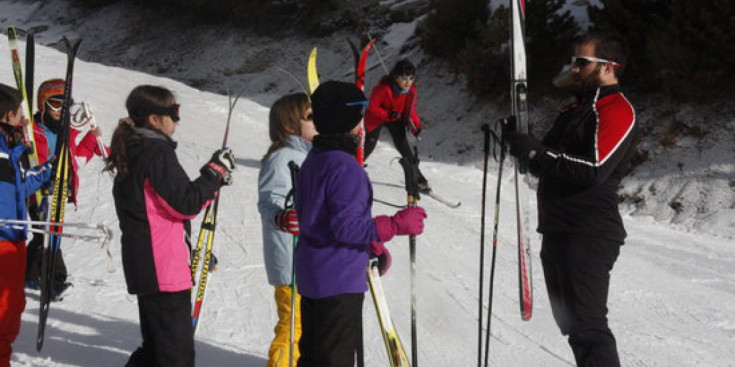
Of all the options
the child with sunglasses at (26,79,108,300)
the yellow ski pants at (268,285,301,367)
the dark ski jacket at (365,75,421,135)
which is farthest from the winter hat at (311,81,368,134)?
the dark ski jacket at (365,75,421,135)

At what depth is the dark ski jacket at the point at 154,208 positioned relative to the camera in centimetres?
296

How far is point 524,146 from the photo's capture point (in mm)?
3037

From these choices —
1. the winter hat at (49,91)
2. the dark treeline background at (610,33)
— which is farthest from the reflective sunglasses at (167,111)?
the dark treeline background at (610,33)

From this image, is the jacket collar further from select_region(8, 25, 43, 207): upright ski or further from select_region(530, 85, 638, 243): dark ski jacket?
select_region(8, 25, 43, 207): upright ski

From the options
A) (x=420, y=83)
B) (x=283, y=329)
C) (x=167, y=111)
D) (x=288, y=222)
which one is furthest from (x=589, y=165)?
(x=420, y=83)

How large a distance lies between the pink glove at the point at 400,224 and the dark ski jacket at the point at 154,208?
920 millimetres

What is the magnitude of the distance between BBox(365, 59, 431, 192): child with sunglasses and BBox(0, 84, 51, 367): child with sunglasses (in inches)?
166

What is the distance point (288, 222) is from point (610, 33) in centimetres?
836

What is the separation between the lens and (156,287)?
3020mm

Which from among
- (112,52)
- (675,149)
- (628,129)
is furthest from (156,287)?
(112,52)

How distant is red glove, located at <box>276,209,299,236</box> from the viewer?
2.93 meters

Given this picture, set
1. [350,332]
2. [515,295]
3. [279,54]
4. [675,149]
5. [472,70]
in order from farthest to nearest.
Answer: [279,54]
[472,70]
[675,149]
[515,295]
[350,332]

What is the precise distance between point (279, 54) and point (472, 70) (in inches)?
330

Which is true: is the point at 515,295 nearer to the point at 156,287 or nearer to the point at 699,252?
the point at 699,252
